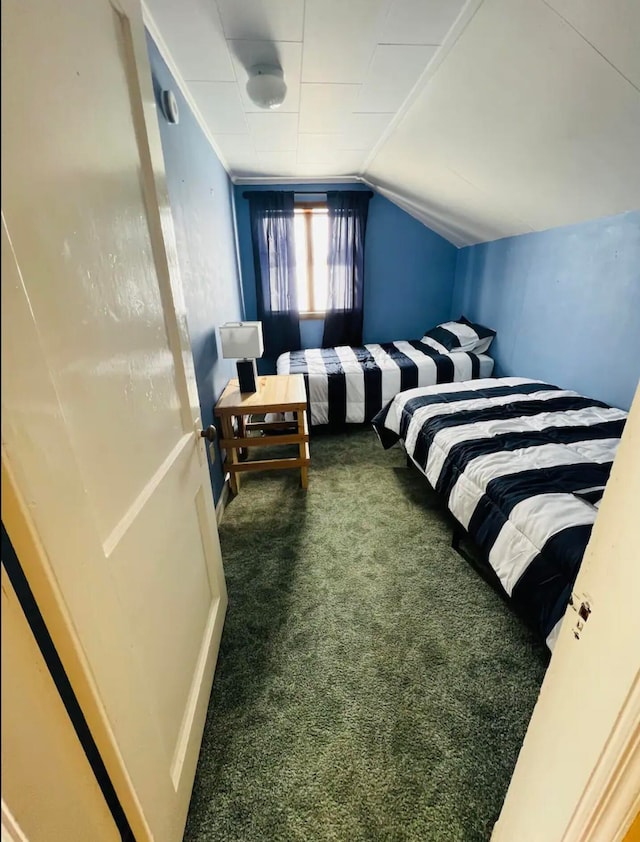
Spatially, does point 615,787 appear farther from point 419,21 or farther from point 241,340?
point 419,21

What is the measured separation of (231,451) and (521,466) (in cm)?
165

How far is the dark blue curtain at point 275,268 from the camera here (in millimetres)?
3805

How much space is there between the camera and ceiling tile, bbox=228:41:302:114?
165 cm

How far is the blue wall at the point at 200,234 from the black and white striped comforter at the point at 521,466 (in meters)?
1.30

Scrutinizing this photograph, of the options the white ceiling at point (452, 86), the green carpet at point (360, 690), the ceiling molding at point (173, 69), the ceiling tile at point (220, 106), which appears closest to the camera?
the green carpet at point (360, 690)

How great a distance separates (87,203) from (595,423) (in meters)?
2.40

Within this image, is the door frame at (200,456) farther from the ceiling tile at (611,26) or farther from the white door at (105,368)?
the ceiling tile at (611,26)

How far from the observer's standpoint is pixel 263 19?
148cm

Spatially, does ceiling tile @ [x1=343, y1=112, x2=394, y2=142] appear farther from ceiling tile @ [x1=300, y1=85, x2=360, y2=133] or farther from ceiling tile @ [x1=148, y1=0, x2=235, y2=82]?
ceiling tile @ [x1=148, y1=0, x2=235, y2=82]

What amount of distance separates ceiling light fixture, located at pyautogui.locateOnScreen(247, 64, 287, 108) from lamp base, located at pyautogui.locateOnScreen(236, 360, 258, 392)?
4.61 ft

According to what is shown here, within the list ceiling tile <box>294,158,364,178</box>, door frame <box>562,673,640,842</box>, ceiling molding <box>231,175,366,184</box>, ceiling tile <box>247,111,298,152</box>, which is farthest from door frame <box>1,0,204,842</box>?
ceiling molding <box>231,175,366,184</box>

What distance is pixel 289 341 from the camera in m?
4.20

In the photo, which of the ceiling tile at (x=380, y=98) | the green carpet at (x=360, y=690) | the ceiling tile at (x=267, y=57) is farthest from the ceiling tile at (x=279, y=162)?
the green carpet at (x=360, y=690)

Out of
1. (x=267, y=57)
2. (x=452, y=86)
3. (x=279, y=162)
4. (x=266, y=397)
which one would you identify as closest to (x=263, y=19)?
(x=267, y=57)
